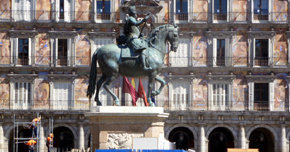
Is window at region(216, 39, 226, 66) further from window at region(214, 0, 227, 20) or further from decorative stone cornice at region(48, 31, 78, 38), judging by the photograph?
decorative stone cornice at region(48, 31, 78, 38)

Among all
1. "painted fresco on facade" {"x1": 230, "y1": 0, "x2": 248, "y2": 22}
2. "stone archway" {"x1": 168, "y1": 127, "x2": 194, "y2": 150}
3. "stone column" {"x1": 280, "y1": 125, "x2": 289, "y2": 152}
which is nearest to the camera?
"stone column" {"x1": 280, "y1": 125, "x2": 289, "y2": 152}

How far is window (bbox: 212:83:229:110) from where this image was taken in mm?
47719

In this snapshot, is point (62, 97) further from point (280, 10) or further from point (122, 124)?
point (122, 124)

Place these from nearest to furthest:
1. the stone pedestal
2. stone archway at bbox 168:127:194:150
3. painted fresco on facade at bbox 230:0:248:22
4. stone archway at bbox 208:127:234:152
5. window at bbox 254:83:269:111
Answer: the stone pedestal → window at bbox 254:83:269:111 → painted fresco on facade at bbox 230:0:248:22 → stone archway at bbox 168:127:194:150 → stone archway at bbox 208:127:234:152

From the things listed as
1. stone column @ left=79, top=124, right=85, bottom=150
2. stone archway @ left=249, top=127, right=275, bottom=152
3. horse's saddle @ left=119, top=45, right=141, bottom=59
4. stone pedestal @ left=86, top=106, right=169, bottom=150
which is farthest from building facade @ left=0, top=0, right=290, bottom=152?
stone pedestal @ left=86, top=106, right=169, bottom=150

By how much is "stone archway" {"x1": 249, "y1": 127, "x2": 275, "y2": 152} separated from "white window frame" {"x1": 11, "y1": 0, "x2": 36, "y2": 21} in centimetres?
1883

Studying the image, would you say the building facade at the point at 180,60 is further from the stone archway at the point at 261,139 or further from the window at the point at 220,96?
the stone archway at the point at 261,139

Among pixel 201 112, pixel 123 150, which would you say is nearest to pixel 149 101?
pixel 123 150

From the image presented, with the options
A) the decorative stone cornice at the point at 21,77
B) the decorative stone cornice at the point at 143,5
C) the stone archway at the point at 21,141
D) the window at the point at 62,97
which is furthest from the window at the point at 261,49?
the stone archway at the point at 21,141

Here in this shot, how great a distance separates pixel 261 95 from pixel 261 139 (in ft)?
12.8

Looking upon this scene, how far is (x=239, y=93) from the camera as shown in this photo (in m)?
47.9

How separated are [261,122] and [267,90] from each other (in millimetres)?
2474

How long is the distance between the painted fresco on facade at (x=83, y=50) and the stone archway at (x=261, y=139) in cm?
1378

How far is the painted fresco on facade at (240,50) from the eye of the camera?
48.1m
